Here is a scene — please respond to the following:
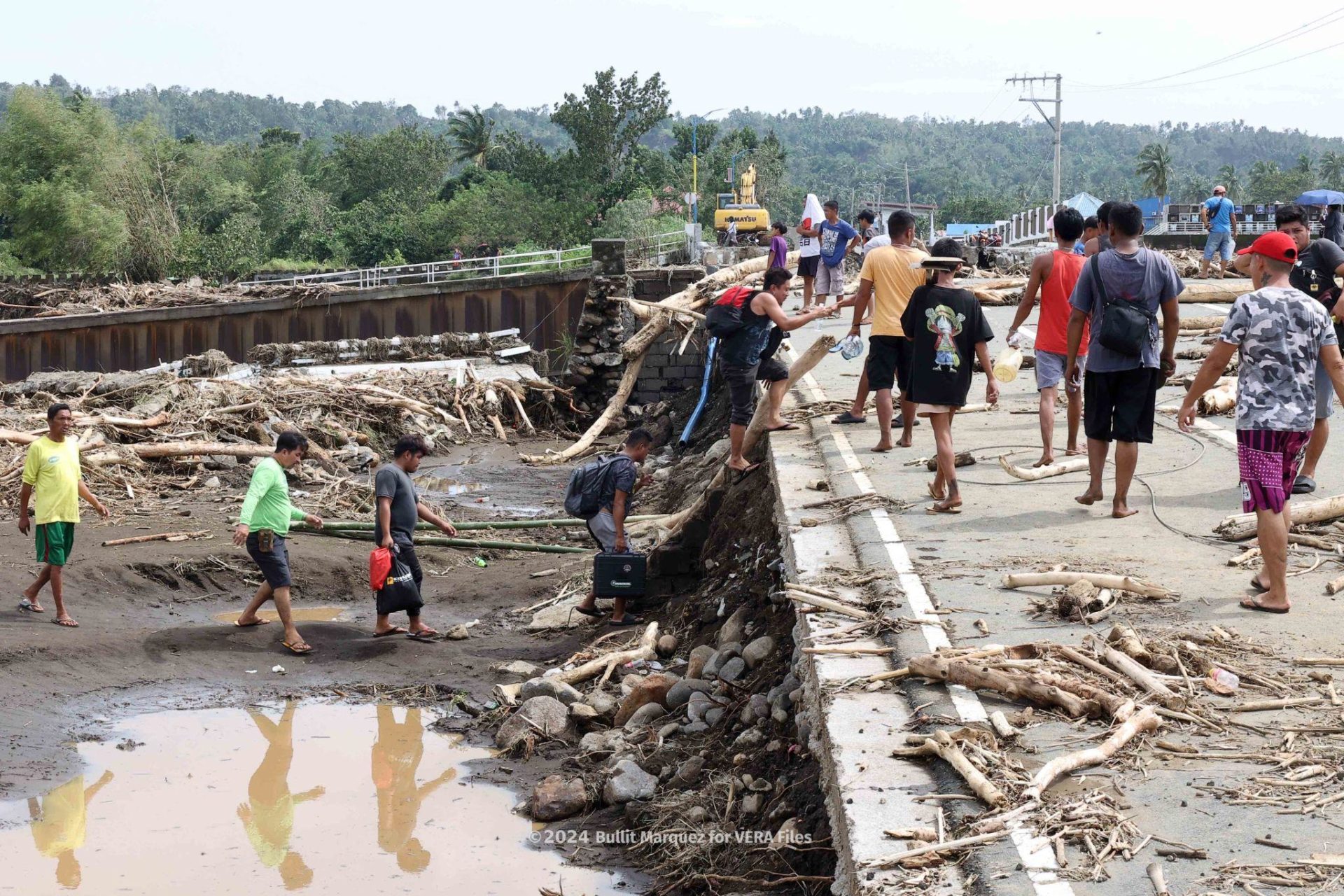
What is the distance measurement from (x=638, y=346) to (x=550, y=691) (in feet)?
46.4

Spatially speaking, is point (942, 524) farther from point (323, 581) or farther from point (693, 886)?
point (323, 581)

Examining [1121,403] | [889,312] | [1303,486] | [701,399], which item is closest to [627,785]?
[1121,403]

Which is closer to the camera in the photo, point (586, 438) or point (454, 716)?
point (454, 716)

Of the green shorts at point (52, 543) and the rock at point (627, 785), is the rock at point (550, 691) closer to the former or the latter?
the rock at point (627, 785)

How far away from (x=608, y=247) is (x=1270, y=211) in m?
45.1

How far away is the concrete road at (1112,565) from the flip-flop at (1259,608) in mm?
62

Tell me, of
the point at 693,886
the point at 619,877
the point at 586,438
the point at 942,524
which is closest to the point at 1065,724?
the point at 693,886

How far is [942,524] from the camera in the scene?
26.9ft

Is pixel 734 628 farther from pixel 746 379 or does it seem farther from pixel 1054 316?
pixel 1054 316

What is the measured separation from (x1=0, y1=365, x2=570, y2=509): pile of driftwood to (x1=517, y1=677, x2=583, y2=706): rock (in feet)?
26.2

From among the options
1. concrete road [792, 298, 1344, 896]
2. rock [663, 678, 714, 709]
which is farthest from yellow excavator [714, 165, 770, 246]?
rock [663, 678, 714, 709]

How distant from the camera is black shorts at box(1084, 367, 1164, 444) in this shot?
7887 millimetres

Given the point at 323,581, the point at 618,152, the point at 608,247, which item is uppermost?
the point at 618,152

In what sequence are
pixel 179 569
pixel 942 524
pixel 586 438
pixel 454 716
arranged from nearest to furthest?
pixel 942 524, pixel 454 716, pixel 179 569, pixel 586 438
